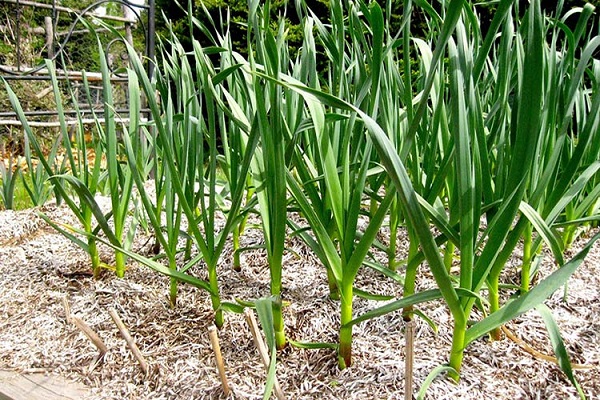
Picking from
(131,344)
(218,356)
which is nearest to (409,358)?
(218,356)

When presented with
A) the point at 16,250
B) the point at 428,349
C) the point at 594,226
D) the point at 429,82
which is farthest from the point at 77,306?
the point at 594,226

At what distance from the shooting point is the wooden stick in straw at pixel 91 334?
77 centimetres

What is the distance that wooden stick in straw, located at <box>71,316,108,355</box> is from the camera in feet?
2.54

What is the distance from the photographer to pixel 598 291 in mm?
1003

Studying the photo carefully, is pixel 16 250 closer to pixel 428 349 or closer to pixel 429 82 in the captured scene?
pixel 428 349

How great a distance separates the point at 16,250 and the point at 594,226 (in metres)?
1.53

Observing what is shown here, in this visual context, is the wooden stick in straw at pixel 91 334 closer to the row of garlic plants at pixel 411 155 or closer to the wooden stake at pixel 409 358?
the row of garlic plants at pixel 411 155

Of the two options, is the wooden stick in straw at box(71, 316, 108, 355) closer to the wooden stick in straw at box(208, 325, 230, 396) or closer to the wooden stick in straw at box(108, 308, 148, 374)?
the wooden stick in straw at box(108, 308, 148, 374)

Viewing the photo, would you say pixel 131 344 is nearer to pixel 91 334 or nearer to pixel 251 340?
pixel 91 334

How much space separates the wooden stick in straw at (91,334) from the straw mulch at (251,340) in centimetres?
3

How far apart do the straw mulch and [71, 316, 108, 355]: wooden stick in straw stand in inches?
1.4

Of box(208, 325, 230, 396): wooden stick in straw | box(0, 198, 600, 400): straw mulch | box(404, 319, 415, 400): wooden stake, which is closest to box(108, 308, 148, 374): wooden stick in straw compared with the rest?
box(0, 198, 600, 400): straw mulch

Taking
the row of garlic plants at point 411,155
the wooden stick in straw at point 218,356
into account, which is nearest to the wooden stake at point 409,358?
the row of garlic plants at point 411,155

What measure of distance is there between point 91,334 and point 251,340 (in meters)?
0.26
